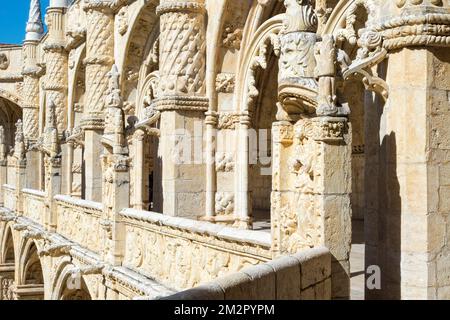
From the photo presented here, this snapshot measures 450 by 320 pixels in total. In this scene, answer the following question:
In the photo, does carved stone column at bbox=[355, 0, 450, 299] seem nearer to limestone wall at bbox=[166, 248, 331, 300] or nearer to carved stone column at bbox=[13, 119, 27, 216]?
limestone wall at bbox=[166, 248, 331, 300]

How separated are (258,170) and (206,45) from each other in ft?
19.4

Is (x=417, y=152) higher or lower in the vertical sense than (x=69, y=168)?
higher

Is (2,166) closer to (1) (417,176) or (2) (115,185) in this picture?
(2) (115,185)

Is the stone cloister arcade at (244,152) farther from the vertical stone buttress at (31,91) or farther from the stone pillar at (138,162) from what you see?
the vertical stone buttress at (31,91)

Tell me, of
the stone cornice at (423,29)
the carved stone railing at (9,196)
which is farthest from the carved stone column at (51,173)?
the stone cornice at (423,29)

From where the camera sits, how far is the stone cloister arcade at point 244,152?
5.14 metres

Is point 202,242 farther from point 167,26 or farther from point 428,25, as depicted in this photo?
point 167,26

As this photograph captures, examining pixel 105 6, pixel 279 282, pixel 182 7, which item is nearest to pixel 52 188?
pixel 105 6

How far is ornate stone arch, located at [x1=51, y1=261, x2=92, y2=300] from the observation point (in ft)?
41.9

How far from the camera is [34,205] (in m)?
18.4

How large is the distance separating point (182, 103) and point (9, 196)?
47.9ft

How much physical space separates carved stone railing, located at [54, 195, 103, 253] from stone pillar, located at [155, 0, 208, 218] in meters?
1.65

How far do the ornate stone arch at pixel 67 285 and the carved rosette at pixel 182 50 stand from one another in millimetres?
4672
